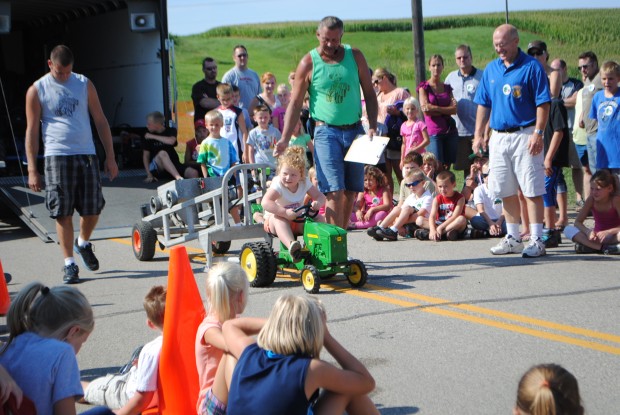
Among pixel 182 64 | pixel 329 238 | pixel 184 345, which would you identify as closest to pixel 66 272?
pixel 329 238

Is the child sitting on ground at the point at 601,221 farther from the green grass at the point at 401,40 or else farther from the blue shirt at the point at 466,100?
the green grass at the point at 401,40

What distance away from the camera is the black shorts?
29.0ft

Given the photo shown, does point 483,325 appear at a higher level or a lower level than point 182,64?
lower

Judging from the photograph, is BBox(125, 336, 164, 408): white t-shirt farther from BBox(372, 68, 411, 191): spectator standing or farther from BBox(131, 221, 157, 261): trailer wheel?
BBox(372, 68, 411, 191): spectator standing

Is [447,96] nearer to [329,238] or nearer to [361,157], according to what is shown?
[361,157]

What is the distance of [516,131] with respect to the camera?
9102 millimetres

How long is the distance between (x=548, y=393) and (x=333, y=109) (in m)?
5.84

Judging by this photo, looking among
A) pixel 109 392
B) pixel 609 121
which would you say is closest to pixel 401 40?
pixel 609 121

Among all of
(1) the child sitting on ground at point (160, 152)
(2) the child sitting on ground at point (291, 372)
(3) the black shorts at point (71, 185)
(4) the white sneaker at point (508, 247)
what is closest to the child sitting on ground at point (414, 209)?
(4) the white sneaker at point (508, 247)

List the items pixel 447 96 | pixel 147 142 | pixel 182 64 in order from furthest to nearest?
pixel 182 64 → pixel 147 142 → pixel 447 96

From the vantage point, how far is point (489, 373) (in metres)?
5.41

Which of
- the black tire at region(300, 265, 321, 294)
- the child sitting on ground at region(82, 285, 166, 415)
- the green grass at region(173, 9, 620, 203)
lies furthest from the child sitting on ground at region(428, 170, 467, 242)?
the green grass at region(173, 9, 620, 203)

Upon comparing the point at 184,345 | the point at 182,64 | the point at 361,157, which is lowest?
the point at 184,345

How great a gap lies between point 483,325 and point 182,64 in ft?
192
